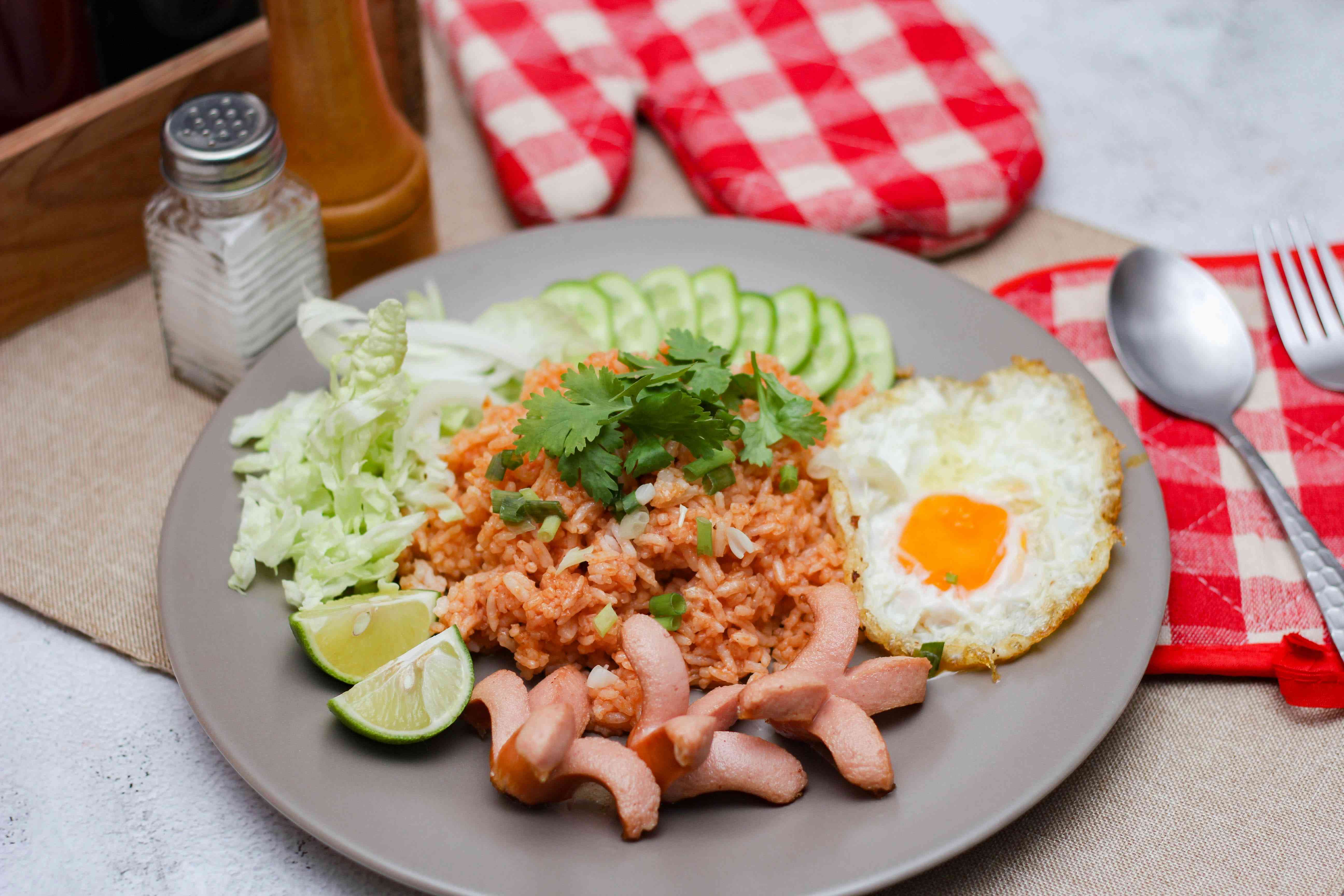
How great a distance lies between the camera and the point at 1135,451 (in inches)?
155

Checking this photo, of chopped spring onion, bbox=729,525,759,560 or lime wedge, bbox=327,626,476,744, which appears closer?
lime wedge, bbox=327,626,476,744

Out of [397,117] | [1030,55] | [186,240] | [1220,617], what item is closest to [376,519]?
[186,240]

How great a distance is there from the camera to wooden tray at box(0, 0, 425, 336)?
4480 millimetres

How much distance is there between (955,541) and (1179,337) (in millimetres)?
1648

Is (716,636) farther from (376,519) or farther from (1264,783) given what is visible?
(1264,783)

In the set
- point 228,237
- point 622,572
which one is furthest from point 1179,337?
point 228,237

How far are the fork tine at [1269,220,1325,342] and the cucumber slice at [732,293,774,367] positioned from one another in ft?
7.13

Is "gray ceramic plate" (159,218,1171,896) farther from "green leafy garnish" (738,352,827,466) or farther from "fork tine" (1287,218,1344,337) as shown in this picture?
"fork tine" (1287,218,1344,337)

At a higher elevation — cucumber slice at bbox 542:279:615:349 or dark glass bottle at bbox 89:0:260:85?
dark glass bottle at bbox 89:0:260:85

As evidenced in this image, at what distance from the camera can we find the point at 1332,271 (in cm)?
478

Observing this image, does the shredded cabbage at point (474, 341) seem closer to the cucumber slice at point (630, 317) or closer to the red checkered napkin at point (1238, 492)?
the cucumber slice at point (630, 317)

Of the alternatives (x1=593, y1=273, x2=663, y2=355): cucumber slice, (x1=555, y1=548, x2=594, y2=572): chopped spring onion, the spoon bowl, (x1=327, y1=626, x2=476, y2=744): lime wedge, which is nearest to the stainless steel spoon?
the spoon bowl

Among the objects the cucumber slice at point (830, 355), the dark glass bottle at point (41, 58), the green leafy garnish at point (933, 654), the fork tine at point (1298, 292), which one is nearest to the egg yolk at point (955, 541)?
the green leafy garnish at point (933, 654)

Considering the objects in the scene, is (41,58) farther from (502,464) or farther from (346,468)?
(502,464)
